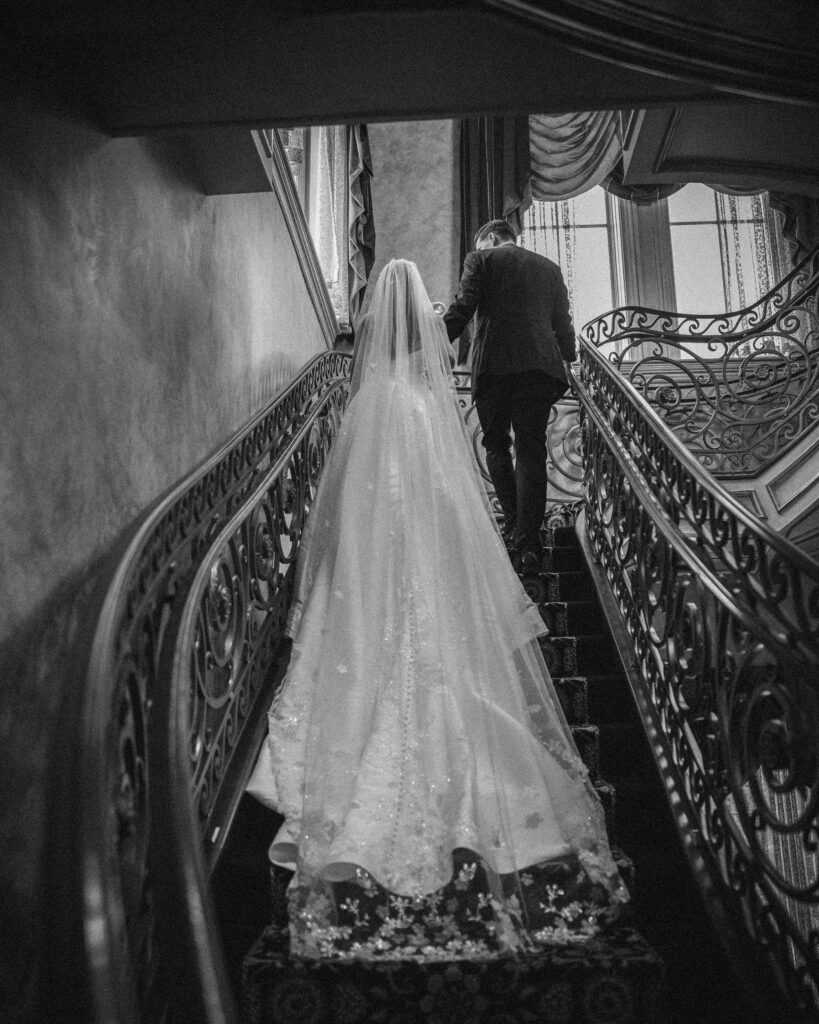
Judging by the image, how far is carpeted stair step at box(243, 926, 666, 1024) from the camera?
2291 millimetres

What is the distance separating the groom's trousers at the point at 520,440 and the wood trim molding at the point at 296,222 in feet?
5.07

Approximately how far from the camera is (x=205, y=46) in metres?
2.68

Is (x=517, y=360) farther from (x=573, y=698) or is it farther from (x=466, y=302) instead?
(x=573, y=698)

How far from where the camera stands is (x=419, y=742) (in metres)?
2.96

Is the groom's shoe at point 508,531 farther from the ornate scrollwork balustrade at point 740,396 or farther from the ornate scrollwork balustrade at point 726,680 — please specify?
the ornate scrollwork balustrade at point 740,396

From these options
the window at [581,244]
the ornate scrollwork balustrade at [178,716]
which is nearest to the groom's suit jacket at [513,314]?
the ornate scrollwork balustrade at [178,716]

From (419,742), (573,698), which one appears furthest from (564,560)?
(419,742)

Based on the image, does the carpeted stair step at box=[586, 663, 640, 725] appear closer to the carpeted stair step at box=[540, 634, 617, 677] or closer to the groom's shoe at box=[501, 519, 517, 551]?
the carpeted stair step at box=[540, 634, 617, 677]

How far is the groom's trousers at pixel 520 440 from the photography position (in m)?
4.77

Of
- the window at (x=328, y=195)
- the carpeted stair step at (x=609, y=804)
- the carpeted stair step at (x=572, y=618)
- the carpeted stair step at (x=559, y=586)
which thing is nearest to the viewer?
the carpeted stair step at (x=609, y=804)

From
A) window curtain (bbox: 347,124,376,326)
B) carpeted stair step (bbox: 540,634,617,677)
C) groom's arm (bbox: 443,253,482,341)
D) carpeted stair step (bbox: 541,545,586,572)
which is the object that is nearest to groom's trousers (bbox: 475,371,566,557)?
carpeted stair step (bbox: 541,545,586,572)

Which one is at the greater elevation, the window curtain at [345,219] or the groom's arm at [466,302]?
the window curtain at [345,219]

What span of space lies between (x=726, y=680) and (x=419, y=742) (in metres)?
0.99

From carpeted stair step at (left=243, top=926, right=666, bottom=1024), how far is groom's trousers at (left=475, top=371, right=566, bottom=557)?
2587 mm
